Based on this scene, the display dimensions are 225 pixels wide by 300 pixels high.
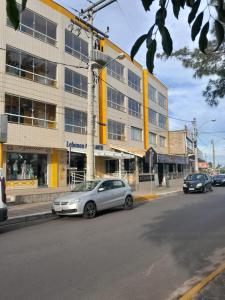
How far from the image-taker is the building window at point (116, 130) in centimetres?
3666

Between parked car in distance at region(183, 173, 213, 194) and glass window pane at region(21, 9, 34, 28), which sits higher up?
glass window pane at region(21, 9, 34, 28)

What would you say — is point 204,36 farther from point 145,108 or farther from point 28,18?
point 145,108

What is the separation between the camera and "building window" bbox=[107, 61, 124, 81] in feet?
124

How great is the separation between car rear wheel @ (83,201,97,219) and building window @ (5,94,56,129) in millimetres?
12047

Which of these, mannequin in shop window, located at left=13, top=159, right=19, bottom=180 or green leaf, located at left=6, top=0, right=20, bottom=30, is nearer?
green leaf, located at left=6, top=0, right=20, bottom=30

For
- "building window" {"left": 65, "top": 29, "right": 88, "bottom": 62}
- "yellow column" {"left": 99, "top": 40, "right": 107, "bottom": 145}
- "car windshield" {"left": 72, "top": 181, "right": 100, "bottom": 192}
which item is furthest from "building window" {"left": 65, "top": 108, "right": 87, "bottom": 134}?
"car windshield" {"left": 72, "top": 181, "right": 100, "bottom": 192}

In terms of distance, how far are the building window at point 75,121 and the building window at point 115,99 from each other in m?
5.95

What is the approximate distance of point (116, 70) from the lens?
129 ft

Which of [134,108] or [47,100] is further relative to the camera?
[134,108]

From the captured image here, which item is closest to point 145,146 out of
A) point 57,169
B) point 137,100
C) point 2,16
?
point 137,100

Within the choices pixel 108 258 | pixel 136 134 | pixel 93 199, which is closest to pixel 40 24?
pixel 93 199

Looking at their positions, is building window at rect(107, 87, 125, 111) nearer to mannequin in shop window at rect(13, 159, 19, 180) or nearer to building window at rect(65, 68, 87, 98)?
building window at rect(65, 68, 87, 98)

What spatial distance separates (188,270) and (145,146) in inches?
1557

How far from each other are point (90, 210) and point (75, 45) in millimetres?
19863
